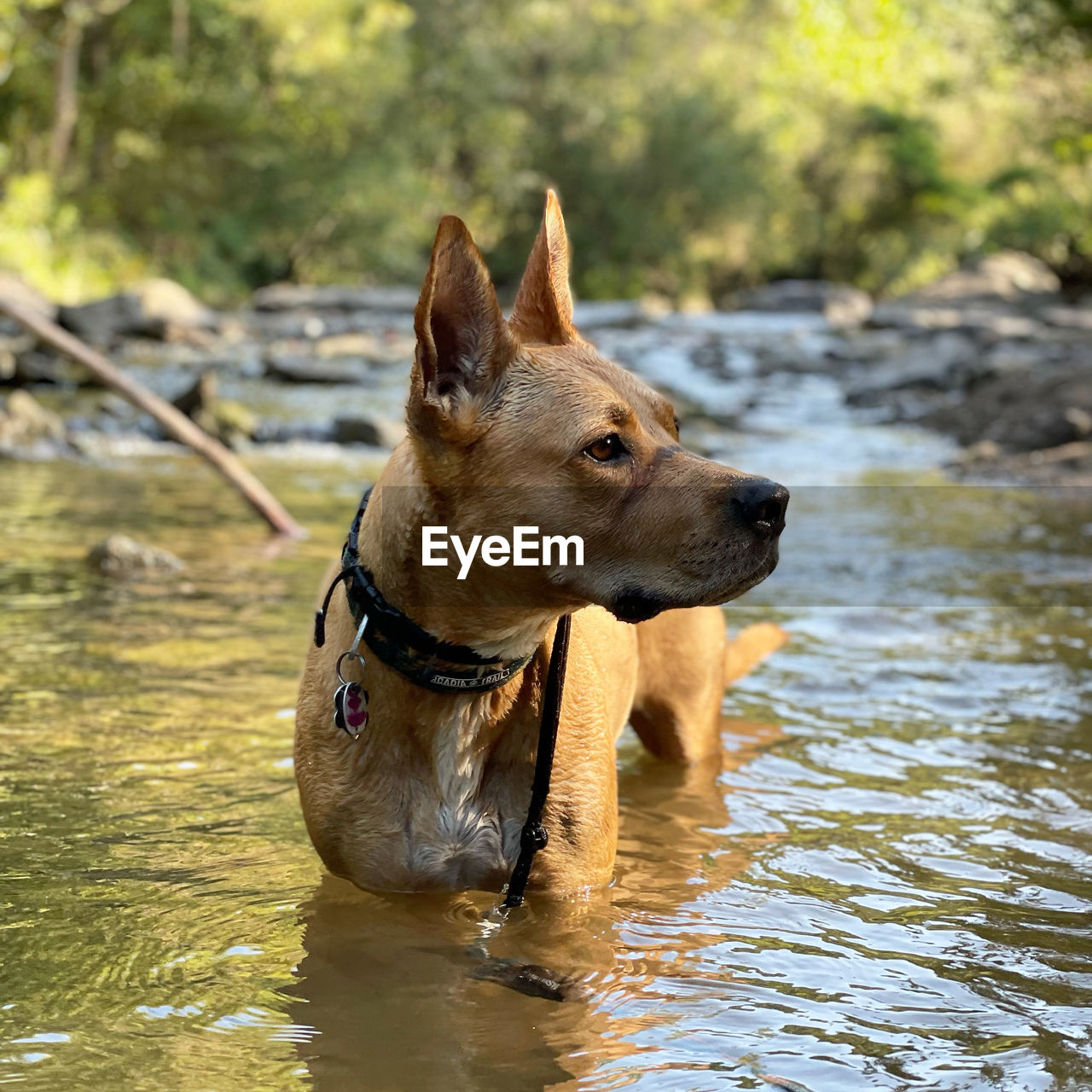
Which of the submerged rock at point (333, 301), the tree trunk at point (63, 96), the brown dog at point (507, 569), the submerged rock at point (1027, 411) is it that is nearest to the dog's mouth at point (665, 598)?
the brown dog at point (507, 569)

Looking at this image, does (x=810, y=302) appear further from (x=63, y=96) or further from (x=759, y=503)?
(x=759, y=503)

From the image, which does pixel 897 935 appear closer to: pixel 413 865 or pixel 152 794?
pixel 413 865

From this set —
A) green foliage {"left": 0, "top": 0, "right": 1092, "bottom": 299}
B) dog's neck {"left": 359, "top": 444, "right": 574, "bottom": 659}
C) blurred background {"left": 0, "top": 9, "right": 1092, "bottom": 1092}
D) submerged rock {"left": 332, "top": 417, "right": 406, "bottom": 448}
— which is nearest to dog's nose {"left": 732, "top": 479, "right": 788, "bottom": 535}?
dog's neck {"left": 359, "top": 444, "right": 574, "bottom": 659}

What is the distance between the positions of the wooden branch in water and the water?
5.84 feet

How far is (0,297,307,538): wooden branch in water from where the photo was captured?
9.77m

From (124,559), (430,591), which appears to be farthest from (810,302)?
(430,591)

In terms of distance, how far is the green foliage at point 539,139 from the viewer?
3009 cm

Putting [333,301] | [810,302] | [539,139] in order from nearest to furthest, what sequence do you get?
[333,301] → [810,302] → [539,139]

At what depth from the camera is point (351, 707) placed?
11.8 feet

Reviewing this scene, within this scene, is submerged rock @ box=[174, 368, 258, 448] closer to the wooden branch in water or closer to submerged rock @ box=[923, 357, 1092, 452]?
the wooden branch in water

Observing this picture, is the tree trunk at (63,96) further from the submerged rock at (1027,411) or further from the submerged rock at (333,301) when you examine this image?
the submerged rock at (1027,411)

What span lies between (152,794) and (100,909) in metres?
0.99

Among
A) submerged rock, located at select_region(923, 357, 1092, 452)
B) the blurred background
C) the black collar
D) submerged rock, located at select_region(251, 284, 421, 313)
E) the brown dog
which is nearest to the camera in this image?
the blurred background

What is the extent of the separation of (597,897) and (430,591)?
1095mm
